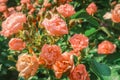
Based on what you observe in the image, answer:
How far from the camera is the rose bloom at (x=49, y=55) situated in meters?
1.62

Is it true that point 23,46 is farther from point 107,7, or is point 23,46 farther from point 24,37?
point 107,7

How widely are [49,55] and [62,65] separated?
7 cm

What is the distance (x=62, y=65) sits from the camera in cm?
161

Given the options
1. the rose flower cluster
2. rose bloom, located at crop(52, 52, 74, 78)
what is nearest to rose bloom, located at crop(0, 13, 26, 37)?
the rose flower cluster

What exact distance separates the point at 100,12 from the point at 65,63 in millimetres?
1452

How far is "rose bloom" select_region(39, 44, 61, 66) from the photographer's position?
5.30 ft

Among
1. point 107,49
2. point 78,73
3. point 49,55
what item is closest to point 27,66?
point 49,55

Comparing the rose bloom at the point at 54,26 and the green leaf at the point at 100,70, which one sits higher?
the rose bloom at the point at 54,26

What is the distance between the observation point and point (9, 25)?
1871mm

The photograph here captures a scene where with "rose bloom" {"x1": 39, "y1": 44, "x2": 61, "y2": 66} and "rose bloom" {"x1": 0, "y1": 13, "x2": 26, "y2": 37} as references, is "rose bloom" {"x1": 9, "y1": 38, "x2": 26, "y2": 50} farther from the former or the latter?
"rose bloom" {"x1": 39, "y1": 44, "x2": 61, "y2": 66}

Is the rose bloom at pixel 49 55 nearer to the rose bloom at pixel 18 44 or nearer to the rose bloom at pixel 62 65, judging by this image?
the rose bloom at pixel 62 65

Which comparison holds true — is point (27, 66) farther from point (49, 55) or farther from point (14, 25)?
point (14, 25)

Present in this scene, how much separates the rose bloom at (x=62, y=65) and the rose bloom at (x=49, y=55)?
19 mm

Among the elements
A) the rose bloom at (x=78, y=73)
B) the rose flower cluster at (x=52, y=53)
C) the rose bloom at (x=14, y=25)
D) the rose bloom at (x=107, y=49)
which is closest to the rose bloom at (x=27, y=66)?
the rose flower cluster at (x=52, y=53)
